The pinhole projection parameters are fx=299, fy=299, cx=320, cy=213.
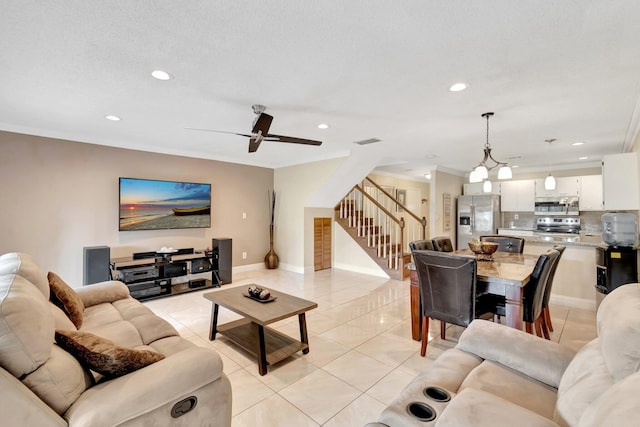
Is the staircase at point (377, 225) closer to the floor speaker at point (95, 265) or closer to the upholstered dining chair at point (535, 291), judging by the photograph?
the upholstered dining chair at point (535, 291)

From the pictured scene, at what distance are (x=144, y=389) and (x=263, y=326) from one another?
1.24 meters

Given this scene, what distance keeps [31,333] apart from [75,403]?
12.7 inches

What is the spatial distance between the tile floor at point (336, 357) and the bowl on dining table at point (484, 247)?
0.90 m

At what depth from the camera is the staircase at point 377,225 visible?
18.9 feet

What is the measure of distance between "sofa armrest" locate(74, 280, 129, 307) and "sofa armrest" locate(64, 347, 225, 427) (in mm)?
1706

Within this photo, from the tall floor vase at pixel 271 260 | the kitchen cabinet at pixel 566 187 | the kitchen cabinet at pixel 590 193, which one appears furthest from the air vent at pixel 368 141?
the kitchen cabinet at pixel 590 193

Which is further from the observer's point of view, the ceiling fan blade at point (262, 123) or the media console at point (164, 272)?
the media console at point (164, 272)

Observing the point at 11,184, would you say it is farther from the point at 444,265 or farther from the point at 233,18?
the point at 444,265

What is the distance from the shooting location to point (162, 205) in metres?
4.92

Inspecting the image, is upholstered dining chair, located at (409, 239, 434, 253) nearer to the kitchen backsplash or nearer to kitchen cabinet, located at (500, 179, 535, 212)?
kitchen cabinet, located at (500, 179, 535, 212)

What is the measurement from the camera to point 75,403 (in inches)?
45.9

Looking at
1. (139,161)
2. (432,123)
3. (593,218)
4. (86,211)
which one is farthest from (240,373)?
(593,218)

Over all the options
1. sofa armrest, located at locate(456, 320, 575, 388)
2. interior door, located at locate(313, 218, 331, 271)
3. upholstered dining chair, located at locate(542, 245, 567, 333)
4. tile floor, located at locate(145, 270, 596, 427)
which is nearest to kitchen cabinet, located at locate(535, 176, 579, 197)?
tile floor, located at locate(145, 270, 596, 427)

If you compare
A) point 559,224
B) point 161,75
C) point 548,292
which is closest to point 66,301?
point 161,75
